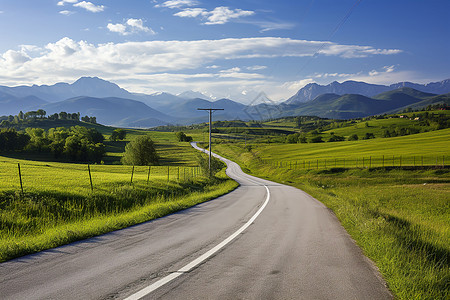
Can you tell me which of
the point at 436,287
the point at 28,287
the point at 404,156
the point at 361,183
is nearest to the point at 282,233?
the point at 436,287

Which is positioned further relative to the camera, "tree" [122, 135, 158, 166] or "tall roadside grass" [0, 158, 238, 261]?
"tree" [122, 135, 158, 166]

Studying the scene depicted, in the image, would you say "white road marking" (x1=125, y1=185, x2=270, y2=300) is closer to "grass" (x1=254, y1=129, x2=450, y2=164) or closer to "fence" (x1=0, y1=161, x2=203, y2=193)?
"fence" (x1=0, y1=161, x2=203, y2=193)

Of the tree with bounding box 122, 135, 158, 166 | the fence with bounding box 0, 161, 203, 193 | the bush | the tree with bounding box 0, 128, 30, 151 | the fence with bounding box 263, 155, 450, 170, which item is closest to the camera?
the fence with bounding box 0, 161, 203, 193

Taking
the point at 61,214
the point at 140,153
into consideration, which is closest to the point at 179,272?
the point at 61,214

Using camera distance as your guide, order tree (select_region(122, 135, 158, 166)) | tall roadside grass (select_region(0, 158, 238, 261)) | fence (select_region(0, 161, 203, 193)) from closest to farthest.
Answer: tall roadside grass (select_region(0, 158, 238, 261)), fence (select_region(0, 161, 203, 193)), tree (select_region(122, 135, 158, 166))

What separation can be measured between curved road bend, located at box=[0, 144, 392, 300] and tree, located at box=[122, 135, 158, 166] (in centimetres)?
7800

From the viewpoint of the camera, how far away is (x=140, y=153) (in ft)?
279

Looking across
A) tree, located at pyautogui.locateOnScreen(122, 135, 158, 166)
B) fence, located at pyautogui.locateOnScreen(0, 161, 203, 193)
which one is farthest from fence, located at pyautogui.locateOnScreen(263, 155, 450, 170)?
tree, located at pyautogui.locateOnScreen(122, 135, 158, 166)

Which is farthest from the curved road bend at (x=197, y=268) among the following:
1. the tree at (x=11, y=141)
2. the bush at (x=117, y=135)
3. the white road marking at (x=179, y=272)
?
the bush at (x=117, y=135)

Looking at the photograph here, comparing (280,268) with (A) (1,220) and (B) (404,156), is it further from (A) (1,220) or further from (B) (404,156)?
(B) (404,156)

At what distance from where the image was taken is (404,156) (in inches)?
2325

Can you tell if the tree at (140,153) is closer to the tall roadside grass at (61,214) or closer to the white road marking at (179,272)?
the tall roadside grass at (61,214)

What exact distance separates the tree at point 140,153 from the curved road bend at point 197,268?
256 ft

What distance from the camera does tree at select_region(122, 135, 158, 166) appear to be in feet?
278
